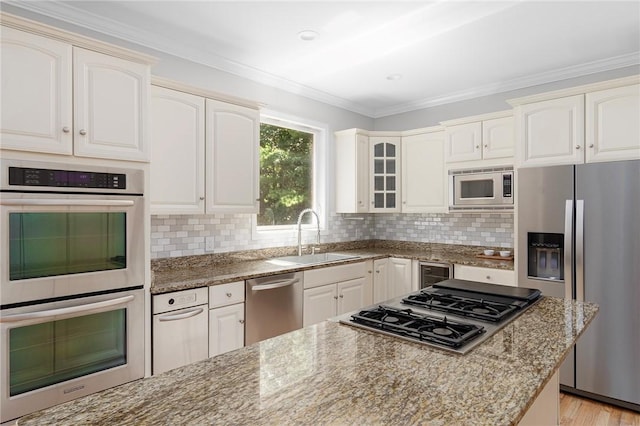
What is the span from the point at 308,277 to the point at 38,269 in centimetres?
184

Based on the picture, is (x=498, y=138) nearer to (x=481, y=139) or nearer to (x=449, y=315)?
(x=481, y=139)

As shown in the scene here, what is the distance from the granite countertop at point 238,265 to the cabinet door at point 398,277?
0.25ft

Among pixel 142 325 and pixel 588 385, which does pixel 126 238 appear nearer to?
pixel 142 325

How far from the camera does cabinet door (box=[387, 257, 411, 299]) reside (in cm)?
383

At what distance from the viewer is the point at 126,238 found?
211 centimetres

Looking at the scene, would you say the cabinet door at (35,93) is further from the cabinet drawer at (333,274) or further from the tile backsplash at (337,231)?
the cabinet drawer at (333,274)

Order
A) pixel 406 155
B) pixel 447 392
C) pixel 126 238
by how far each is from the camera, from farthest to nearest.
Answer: pixel 406 155 < pixel 126 238 < pixel 447 392

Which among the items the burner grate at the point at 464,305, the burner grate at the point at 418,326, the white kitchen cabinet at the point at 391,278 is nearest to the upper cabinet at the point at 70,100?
the burner grate at the point at 418,326

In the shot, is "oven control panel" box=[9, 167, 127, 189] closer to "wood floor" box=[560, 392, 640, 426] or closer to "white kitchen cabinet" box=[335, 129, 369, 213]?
"white kitchen cabinet" box=[335, 129, 369, 213]

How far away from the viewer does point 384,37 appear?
9.22 ft

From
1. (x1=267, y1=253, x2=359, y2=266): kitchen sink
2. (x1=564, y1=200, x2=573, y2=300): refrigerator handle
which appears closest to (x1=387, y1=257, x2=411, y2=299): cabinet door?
(x1=267, y1=253, x2=359, y2=266): kitchen sink

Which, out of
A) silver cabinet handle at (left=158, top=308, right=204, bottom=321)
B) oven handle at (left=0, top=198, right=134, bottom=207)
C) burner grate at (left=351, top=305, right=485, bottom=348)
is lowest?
silver cabinet handle at (left=158, top=308, right=204, bottom=321)

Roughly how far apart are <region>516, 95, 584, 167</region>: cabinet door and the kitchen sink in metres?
1.78

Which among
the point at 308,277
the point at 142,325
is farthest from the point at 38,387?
the point at 308,277
